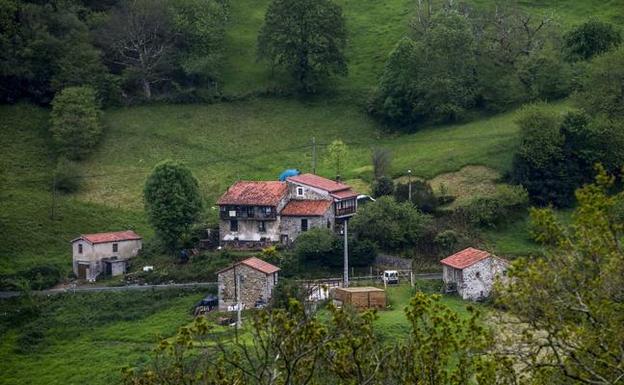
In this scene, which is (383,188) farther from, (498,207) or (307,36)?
(307,36)

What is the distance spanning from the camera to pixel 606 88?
63969 millimetres

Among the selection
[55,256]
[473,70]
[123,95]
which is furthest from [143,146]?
[473,70]

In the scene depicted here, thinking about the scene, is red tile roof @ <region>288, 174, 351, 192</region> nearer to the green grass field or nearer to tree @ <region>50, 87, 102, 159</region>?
the green grass field

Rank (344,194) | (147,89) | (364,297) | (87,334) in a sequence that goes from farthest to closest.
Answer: (147,89), (344,194), (87,334), (364,297)

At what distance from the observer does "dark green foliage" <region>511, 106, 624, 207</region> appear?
200 feet

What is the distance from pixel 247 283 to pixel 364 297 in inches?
241

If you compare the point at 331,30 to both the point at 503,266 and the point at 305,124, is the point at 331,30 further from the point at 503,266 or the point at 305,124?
the point at 503,266

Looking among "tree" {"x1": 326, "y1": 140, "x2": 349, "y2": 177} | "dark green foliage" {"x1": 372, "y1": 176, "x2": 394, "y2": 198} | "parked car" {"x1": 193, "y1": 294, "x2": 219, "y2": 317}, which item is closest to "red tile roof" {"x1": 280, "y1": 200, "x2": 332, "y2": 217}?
"dark green foliage" {"x1": 372, "y1": 176, "x2": 394, "y2": 198}

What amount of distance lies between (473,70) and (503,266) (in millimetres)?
26174

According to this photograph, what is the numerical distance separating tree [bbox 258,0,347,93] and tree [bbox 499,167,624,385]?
196 ft

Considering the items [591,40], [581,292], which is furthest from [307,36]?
[581,292]

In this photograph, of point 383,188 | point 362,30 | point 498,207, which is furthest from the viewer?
point 362,30

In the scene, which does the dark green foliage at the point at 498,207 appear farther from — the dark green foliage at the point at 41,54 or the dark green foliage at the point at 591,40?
the dark green foliage at the point at 41,54

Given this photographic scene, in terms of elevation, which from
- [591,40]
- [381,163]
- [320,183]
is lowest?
[320,183]
